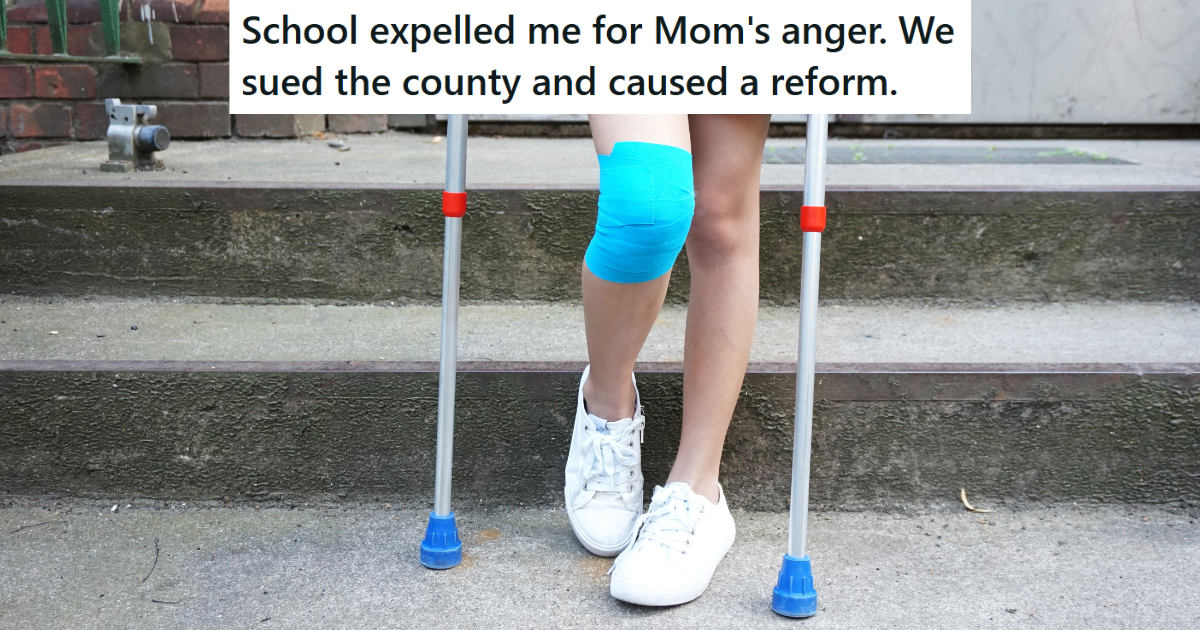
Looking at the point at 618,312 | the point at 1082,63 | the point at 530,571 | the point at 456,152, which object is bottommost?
the point at 530,571

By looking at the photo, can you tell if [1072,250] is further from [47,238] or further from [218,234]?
[47,238]

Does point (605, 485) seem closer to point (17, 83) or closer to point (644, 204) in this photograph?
point (644, 204)

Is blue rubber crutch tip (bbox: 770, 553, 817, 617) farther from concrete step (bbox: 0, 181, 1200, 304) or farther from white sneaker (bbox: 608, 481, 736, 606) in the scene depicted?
concrete step (bbox: 0, 181, 1200, 304)

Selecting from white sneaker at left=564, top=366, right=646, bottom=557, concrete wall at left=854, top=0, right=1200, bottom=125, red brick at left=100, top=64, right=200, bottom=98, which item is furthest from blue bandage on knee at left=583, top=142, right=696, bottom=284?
concrete wall at left=854, top=0, right=1200, bottom=125

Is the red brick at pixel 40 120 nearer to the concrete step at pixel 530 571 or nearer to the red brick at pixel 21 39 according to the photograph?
the red brick at pixel 21 39

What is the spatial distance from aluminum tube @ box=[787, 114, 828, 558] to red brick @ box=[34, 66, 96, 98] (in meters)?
2.99

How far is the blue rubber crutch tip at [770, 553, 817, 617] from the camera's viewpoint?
1.52m

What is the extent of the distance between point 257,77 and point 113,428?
32.9 inches

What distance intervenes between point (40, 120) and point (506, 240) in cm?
217

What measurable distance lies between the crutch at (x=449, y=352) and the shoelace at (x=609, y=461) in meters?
0.25

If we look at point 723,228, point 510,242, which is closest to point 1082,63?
point 510,242

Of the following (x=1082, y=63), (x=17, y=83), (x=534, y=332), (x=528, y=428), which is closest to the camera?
(x=528, y=428)

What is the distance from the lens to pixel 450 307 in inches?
62.8

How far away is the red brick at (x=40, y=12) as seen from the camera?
3.41 meters
